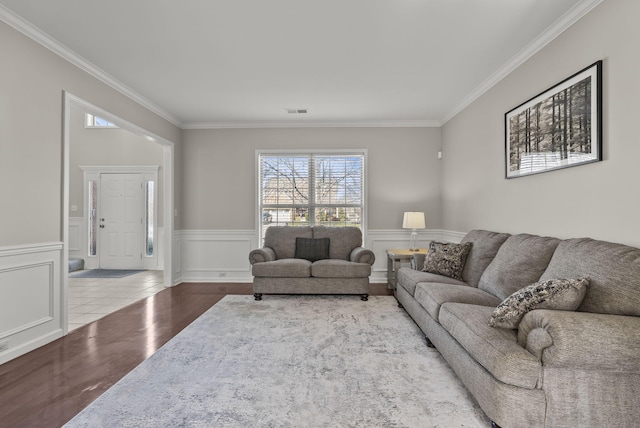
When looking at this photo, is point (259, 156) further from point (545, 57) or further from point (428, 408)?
point (428, 408)

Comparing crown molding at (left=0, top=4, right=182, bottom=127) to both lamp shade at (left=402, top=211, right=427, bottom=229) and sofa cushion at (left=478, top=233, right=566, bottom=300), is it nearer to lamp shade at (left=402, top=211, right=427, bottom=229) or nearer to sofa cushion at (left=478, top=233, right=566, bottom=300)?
lamp shade at (left=402, top=211, right=427, bottom=229)

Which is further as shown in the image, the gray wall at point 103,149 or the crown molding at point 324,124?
the gray wall at point 103,149

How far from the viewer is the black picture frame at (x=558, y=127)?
7.65ft

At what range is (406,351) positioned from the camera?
2812mm

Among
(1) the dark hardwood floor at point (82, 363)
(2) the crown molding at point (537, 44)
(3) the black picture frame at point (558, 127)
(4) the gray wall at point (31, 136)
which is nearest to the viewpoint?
(1) the dark hardwood floor at point (82, 363)

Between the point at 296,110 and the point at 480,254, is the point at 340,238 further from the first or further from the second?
the point at 480,254

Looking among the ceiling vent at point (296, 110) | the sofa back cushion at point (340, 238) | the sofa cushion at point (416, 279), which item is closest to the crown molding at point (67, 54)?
the ceiling vent at point (296, 110)

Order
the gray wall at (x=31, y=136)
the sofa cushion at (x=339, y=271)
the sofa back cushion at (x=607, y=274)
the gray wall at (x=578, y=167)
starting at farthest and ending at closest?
the sofa cushion at (x=339, y=271), the gray wall at (x=31, y=136), the gray wall at (x=578, y=167), the sofa back cushion at (x=607, y=274)

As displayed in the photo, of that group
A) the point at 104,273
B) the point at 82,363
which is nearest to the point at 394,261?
the point at 82,363

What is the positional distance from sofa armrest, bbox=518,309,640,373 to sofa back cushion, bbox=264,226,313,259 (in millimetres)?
3786

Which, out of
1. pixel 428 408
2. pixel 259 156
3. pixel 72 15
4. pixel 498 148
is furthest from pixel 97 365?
pixel 498 148

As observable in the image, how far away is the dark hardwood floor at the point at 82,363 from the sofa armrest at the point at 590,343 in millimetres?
2598

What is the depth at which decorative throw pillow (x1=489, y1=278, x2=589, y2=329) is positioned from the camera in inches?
70.7

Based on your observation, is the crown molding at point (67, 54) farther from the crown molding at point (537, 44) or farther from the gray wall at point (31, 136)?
the crown molding at point (537, 44)
